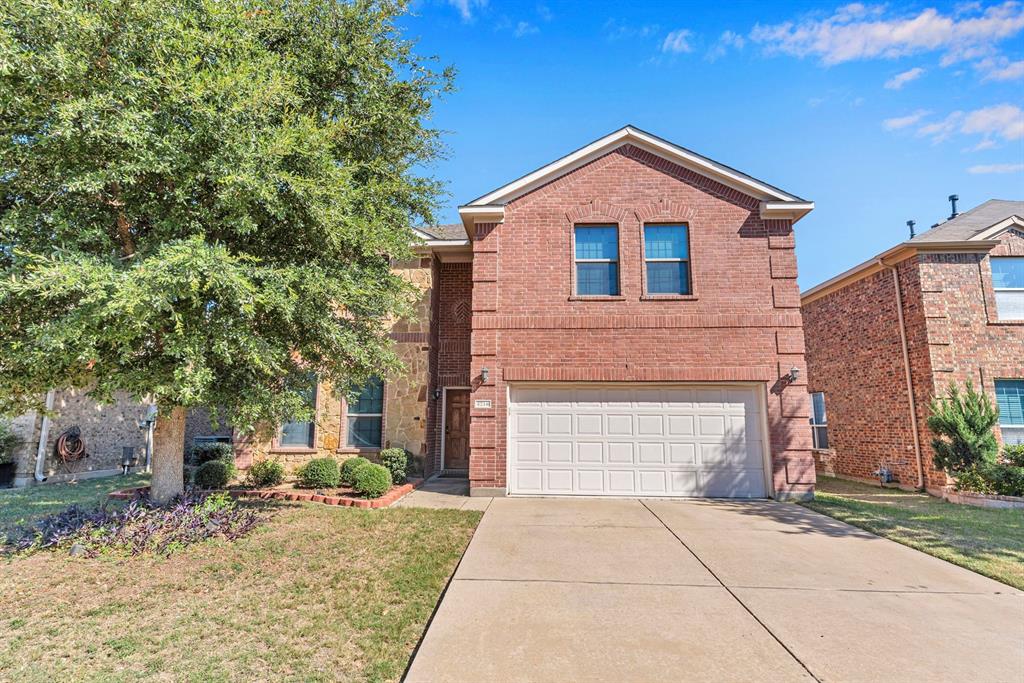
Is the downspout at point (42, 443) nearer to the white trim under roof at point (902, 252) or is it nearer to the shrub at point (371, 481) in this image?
the shrub at point (371, 481)

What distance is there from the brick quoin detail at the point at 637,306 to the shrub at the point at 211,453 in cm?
618

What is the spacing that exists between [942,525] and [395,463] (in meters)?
10.1

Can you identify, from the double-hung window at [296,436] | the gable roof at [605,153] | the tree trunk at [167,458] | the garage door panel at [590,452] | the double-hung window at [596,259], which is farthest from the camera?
the double-hung window at [296,436]

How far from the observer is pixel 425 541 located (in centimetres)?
650

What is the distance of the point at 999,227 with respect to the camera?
37.1ft

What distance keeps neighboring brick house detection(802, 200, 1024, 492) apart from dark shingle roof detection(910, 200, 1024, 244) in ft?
0.08

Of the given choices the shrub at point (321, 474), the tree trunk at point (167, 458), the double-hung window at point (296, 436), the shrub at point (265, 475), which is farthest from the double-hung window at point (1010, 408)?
the tree trunk at point (167, 458)

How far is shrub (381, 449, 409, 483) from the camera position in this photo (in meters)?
10.7

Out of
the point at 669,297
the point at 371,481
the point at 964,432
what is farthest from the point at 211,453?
the point at 964,432

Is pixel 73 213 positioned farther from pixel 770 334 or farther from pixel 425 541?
pixel 770 334

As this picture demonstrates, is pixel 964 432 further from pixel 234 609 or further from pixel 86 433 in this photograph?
pixel 86 433

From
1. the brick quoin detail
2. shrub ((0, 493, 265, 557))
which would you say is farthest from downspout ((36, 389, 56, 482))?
the brick quoin detail

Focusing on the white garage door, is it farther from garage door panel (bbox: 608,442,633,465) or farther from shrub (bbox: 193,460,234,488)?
shrub (bbox: 193,460,234,488)

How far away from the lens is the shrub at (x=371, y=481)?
29.9 feet
